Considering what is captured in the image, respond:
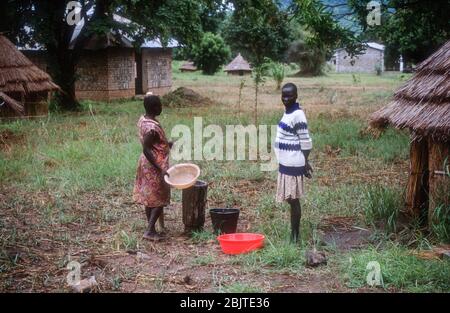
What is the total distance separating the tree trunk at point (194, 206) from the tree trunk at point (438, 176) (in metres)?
2.62

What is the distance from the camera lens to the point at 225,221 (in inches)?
268

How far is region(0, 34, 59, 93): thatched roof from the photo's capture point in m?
17.3

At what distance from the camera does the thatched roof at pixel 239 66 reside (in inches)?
1818

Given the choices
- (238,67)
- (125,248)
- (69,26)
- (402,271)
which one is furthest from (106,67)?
(402,271)

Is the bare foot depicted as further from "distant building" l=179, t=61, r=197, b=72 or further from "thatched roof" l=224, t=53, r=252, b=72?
"distant building" l=179, t=61, r=197, b=72

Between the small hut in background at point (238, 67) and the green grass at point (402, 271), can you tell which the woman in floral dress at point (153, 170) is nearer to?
the green grass at point (402, 271)

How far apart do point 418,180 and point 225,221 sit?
2408mm

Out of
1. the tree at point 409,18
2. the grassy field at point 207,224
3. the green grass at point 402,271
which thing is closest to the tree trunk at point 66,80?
the grassy field at point 207,224

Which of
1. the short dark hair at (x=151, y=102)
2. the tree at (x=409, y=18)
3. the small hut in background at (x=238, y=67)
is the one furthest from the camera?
the small hut in background at (x=238, y=67)

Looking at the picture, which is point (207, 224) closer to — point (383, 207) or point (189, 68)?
point (383, 207)

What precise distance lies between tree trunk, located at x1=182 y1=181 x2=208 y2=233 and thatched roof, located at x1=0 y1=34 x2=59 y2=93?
1168 cm

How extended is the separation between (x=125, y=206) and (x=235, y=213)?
6.95 ft
